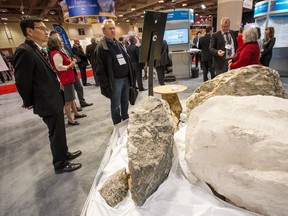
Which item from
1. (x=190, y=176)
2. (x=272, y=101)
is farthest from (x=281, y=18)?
(x=190, y=176)

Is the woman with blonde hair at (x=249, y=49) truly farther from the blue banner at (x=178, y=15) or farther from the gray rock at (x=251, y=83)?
the blue banner at (x=178, y=15)

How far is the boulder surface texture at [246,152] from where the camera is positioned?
87 centimetres

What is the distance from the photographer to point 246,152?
96cm

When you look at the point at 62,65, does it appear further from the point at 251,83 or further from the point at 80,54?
the point at 80,54

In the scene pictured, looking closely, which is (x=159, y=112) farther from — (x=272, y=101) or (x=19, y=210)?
(x=19, y=210)

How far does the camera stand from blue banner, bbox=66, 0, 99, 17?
5.82 m

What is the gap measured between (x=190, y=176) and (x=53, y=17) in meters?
15.3

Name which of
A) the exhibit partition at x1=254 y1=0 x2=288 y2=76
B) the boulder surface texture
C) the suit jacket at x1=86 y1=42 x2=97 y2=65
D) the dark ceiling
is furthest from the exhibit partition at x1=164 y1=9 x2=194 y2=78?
the dark ceiling

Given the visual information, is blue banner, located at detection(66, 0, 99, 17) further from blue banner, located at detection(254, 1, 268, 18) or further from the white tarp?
the white tarp

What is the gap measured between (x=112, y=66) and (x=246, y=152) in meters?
1.75

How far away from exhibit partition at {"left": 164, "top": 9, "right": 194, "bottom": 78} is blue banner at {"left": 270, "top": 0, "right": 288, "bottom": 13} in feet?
7.38

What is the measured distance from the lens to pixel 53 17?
1287 centimetres

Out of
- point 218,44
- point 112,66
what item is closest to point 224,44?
point 218,44

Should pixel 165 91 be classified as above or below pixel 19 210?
above
